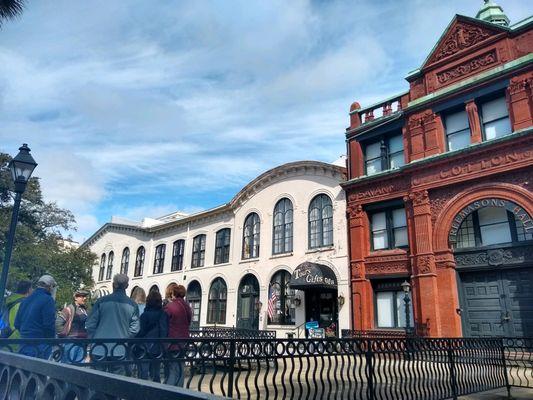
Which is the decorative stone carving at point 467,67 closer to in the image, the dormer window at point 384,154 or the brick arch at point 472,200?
the dormer window at point 384,154

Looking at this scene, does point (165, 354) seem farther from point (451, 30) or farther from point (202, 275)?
point (202, 275)

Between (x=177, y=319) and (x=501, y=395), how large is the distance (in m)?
6.92

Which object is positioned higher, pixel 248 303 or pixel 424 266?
pixel 424 266

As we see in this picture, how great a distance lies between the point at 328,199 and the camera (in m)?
20.6

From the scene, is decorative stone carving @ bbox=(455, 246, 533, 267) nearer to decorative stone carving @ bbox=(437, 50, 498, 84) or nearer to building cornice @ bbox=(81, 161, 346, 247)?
building cornice @ bbox=(81, 161, 346, 247)

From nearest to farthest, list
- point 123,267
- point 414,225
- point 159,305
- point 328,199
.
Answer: point 159,305
point 414,225
point 328,199
point 123,267

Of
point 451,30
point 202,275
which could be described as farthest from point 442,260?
point 202,275

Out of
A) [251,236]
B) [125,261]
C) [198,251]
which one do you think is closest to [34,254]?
[125,261]

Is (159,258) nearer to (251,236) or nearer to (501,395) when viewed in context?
(251,236)

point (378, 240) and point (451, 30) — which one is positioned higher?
point (451, 30)

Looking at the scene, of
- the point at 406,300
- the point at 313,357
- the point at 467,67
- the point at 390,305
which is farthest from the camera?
the point at 390,305

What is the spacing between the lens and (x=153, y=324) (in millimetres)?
6355

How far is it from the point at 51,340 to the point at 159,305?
3.07 metres

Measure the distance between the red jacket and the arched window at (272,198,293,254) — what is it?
1521 centimetres
